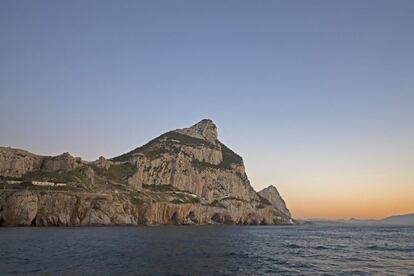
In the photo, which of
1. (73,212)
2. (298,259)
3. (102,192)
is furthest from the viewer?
(102,192)

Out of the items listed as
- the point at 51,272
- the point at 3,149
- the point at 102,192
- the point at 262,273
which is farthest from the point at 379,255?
the point at 3,149

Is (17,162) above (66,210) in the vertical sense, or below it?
above

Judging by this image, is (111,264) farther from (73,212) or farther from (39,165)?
(39,165)

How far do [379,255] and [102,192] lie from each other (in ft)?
432

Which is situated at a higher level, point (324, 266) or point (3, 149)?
point (3, 149)

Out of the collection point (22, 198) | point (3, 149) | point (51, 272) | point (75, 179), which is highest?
point (3, 149)

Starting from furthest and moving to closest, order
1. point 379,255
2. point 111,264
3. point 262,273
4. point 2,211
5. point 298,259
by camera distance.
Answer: point 2,211, point 379,255, point 298,259, point 111,264, point 262,273

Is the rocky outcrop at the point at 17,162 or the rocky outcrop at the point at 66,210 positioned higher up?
Result: the rocky outcrop at the point at 17,162

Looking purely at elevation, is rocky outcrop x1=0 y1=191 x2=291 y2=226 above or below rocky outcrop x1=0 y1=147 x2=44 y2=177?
below

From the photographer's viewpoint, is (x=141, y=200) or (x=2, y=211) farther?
(x=141, y=200)

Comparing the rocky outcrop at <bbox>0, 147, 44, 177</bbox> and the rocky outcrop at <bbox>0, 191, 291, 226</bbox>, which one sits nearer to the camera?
the rocky outcrop at <bbox>0, 191, 291, 226</bbox>

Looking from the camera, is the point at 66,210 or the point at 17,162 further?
the point at 17,162

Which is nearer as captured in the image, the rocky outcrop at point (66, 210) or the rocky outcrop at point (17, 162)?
the rocky outcrop at point (66, 210)

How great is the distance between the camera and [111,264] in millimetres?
45281
